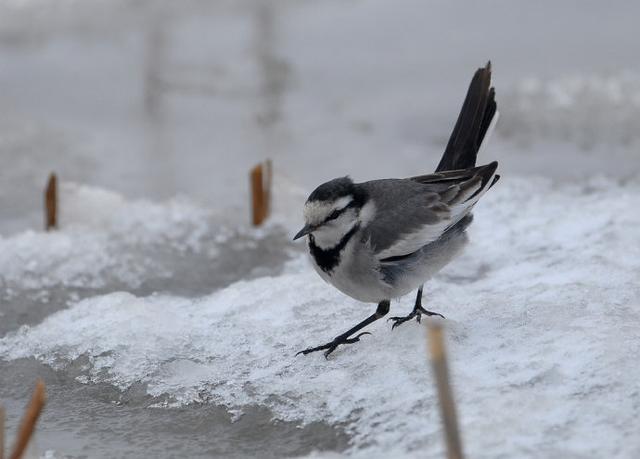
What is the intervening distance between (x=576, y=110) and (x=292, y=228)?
2.95 metres

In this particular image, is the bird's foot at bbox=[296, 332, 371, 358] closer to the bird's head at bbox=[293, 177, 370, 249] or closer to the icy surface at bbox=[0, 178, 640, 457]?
the icy surface at bbox=[0, 178, 640, 457]

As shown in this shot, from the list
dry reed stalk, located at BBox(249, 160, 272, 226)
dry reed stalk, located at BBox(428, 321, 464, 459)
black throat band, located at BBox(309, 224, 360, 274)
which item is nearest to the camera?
dry reed stalk, located at BBox(428, 321, 464, 459)

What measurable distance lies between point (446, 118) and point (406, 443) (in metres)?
4.90

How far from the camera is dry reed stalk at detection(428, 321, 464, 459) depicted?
7.53 ft

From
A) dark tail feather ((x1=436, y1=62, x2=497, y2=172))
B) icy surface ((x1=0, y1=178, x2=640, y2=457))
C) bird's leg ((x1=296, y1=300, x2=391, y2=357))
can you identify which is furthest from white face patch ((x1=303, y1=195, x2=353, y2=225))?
dark tail feather ((x1=436, y1=62, x2=497, y2=172))

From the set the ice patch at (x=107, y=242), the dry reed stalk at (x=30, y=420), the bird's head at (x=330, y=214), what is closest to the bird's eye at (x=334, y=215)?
the bird's head at (x=330, y=214)

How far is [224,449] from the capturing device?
3.68m

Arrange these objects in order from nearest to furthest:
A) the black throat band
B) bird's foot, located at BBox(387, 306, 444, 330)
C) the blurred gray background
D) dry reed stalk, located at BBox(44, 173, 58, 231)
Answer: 1. the black throat band
2. bird's foot, located at BBox(387, 306, 444, 330)
3. dry reed stalk, located at BBox(44, 173, 58, 231)
4. the blurred gray background

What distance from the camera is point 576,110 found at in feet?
26.0

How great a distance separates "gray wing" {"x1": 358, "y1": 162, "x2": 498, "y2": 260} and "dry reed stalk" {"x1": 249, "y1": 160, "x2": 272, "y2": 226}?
1.61m

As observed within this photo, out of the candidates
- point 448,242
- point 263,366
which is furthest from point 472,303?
point 263,366

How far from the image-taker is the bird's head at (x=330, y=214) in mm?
4262

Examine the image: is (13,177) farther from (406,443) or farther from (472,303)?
(406,443)

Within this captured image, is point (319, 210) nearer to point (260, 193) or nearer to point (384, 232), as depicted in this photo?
point (384, 232)
